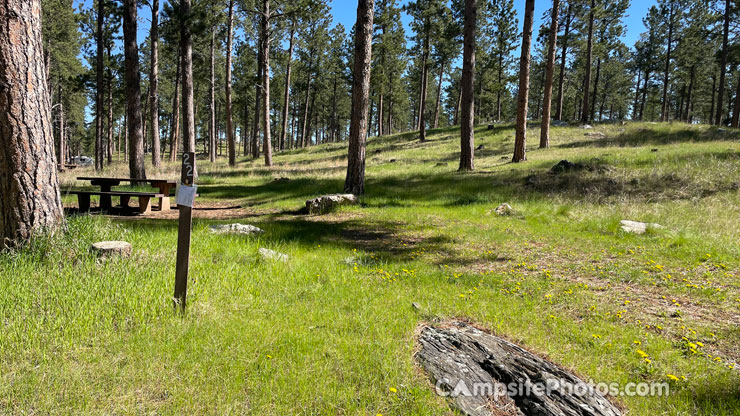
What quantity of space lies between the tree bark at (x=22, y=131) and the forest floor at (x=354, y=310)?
0.35 m

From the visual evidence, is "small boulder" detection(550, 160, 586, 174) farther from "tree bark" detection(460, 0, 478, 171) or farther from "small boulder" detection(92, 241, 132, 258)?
"small boulder" detection(92, 241, 132, 258)

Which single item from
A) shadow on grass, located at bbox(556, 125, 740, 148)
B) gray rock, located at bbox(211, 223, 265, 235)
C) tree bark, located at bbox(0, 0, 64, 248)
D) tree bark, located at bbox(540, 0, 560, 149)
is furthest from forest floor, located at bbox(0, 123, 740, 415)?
shadow on grass, located at bbox(556, 125, 740, 148)

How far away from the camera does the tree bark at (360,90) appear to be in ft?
30.0

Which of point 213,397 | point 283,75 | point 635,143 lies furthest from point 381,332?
point 283,75

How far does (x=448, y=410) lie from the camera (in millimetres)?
2203

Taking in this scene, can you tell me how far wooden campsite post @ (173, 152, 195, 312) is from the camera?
112 inches

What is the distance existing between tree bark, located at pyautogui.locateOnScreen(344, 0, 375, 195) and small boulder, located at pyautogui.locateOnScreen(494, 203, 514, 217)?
3.84 metres

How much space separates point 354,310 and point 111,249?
2850 millimetres

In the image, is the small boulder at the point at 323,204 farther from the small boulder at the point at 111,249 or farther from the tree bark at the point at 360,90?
the small boulder at the point at 111,249

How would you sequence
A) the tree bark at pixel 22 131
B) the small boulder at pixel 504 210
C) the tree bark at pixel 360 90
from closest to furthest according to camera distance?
the tree bark at pixel 22 131 < the small boulder at pixel 504 210 < the tree bark at pixel 360 90

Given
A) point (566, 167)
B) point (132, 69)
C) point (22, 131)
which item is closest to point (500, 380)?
point (22, 131)

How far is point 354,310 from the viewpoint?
342 cm

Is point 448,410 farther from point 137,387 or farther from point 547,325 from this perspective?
point 137,387

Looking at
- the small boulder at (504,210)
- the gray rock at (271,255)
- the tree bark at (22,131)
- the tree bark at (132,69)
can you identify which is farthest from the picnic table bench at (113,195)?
the small boulder at (504,210)
